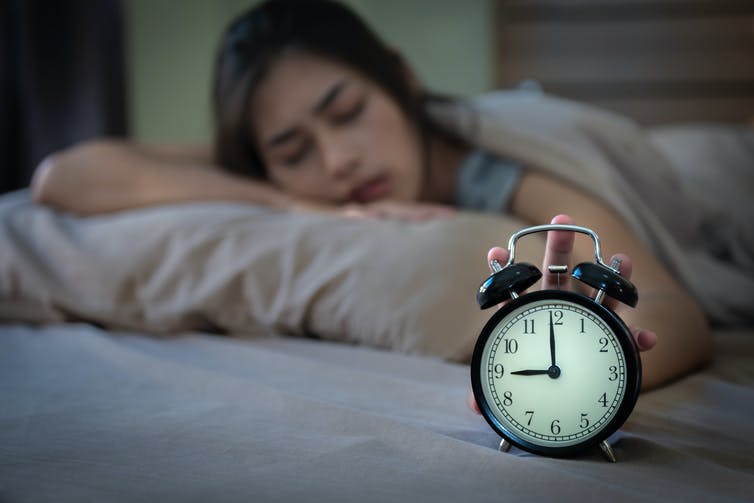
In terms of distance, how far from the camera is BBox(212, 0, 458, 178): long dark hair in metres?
1.51

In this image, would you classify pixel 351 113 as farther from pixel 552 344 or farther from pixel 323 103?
pixel 552 344

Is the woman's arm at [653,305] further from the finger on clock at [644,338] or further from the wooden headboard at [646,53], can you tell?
the wooden headboard at [646,53]

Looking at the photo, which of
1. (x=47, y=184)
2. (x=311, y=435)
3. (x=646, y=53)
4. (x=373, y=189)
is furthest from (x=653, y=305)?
(x=646, y=53)

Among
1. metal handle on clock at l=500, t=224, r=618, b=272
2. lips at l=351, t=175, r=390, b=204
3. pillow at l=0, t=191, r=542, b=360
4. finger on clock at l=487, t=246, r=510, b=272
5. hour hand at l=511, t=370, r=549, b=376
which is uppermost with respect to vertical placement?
metal handle on clock at l=500, t=224, r=618, b=272

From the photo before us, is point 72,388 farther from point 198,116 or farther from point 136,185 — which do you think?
point 198,116

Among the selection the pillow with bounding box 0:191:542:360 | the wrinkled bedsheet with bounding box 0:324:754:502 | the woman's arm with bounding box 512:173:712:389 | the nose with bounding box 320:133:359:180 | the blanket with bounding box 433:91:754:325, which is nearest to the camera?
the wrinkled bedsheet with bounding box 0:324:754:502

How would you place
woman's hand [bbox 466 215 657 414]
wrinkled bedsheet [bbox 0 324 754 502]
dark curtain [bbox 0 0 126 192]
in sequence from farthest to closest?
dark curtain [bbox 0 0 126 192] < woman's hand [bbox 466 215 657 414] < wrinkled bedsheet [bbox 0 324 754 502]

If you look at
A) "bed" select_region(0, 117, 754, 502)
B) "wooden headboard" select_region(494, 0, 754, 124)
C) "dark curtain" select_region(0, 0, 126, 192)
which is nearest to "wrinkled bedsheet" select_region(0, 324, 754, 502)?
"bed" select_region(0, 117, 754, 502)

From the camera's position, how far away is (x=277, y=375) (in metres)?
0.95

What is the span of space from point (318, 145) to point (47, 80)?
4.39 feet

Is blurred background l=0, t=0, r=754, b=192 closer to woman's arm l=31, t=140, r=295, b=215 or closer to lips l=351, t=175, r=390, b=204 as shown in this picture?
woman's arm l=31, t=140, r=295, b=215

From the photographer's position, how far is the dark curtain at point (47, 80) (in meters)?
2.30

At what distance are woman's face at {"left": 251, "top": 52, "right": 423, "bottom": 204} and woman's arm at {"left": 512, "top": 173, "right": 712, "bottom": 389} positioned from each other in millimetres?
403

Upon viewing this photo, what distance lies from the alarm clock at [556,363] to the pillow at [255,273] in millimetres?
320
